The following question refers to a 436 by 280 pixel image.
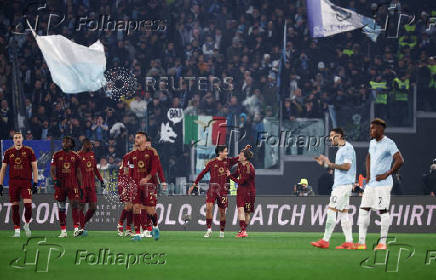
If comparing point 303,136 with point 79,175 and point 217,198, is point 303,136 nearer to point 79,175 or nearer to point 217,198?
point 217,198

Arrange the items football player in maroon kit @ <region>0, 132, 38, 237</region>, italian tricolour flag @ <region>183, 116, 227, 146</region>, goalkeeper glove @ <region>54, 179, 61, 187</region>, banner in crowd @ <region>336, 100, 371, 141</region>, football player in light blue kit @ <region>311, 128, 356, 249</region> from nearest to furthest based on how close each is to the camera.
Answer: football player in light blue kit @ <region>311, 128, 356, 249</region> < football player in maroon kit @ <region>0, 132, 38, 237</region> < goalkeeper glove @ <region>54, 179, 61, 187</region> < italian tricolour flag @ <region>183, 116, 227, 146</region> < banner in crowd @ <region>336, 100, 371, 141</region>

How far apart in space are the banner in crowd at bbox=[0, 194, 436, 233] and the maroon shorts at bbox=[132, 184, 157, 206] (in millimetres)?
5331

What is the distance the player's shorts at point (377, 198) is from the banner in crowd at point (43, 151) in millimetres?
12777

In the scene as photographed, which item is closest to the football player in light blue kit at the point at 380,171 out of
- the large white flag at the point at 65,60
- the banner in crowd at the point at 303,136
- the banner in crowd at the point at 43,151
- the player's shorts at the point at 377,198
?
the player's shorts at the point at 377,198

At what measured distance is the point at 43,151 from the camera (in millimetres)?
25281

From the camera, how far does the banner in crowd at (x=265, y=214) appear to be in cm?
2328

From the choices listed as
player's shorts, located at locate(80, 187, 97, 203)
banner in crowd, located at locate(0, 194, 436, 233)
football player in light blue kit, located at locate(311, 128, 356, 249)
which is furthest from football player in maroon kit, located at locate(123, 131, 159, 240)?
banner in crowd, located at locate(0, 194, 436, 233)

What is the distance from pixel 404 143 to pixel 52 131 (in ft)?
39.3

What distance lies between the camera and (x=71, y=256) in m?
13.6

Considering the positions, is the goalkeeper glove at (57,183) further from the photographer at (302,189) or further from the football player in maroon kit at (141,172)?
the photographer at (302,189)

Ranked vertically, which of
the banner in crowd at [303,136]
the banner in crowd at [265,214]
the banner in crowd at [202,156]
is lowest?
the banner in crowd at [265,214]

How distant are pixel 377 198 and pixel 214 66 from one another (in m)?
16.5

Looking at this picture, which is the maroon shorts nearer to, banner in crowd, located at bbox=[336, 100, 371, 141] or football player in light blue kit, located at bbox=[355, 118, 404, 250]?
football player in light blue kit, located at bbox=[355, 118, 404, 250]

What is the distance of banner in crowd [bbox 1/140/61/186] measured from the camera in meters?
25.1
